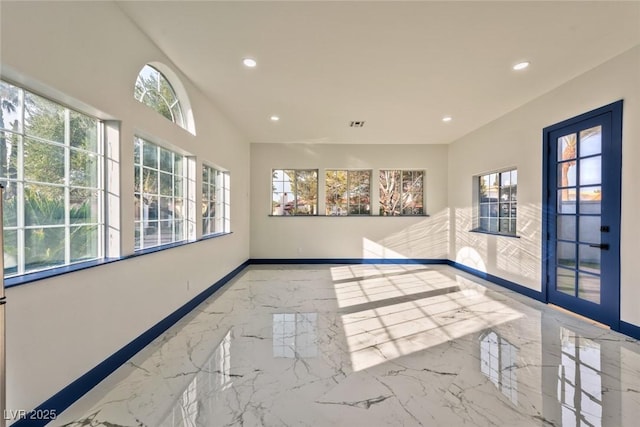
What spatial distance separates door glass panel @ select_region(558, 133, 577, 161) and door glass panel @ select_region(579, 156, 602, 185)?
178 millimetres

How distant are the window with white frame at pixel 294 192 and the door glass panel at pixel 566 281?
14.1ft

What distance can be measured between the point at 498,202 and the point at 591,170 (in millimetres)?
1728

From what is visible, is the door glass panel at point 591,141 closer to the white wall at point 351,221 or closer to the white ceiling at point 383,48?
the white ceiling at point 383,48

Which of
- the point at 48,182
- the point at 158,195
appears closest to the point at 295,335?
the point at 158,195

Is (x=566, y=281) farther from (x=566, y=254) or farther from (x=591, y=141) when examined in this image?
(x=591, y=141)

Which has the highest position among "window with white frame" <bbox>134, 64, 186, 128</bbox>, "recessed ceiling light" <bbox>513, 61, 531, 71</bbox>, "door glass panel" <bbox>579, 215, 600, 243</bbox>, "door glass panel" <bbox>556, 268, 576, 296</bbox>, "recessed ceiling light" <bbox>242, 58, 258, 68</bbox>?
"recessed ceiling light" <bbox>513, 61, 531, 71</bbox>

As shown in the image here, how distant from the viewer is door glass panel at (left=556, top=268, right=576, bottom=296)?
3.25m

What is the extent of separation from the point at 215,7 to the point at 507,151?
14.6 ft

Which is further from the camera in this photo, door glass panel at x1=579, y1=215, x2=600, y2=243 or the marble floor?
door glass panel at x1=579, y1=215, x2=600, y2=243

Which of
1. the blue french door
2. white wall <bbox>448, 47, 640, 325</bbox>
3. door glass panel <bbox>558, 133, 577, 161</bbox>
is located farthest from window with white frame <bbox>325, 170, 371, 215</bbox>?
door glass panel <bbox>558, 133, 577, 161</bbox>

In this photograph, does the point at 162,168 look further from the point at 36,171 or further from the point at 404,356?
the point at 404,356

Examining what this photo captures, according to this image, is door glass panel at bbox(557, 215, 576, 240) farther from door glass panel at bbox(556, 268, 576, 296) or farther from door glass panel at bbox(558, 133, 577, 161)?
door glass panel at bbox(558, 133, 577, 161)

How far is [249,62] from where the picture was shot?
9.16 ft

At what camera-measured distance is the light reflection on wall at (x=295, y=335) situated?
2.36 m
